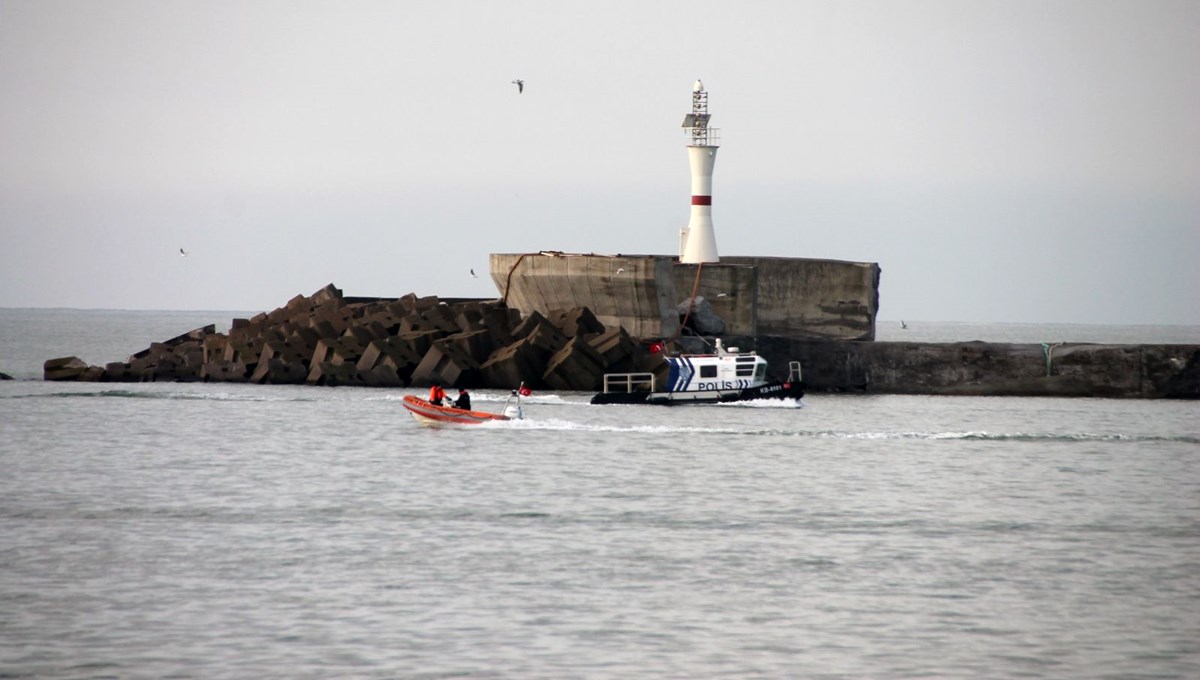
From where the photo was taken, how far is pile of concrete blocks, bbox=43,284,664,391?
4088 centimetres

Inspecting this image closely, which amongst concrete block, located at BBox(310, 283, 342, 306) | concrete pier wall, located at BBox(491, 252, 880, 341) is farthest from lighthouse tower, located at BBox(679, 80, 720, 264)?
concrete block, located at BBox(310, 283, 342, 306)

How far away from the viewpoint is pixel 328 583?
14789 mm

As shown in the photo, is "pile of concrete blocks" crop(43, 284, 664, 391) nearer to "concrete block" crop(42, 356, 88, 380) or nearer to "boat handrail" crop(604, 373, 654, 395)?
"concrete block" crop(42, 356, 88, 380)

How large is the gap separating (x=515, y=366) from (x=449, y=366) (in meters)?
1.84

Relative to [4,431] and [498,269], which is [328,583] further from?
[498,269]

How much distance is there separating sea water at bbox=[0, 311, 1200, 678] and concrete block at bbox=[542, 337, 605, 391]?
6901mm

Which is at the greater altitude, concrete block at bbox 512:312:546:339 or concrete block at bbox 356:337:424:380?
concrete block at bbox 512:312:546:339

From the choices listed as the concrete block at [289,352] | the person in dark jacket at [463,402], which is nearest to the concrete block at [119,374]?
the concrete block at [289,352]

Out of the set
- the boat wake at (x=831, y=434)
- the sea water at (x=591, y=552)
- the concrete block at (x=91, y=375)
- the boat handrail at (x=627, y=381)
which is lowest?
the sea water at (x=591, y=552)

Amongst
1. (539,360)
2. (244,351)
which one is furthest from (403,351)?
(244,351)

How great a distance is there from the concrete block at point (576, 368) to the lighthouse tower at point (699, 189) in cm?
835

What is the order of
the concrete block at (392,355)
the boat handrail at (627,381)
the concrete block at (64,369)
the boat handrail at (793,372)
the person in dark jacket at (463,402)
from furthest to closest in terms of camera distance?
1. the concrete block at (64,369)
2. the concrete block at (392,355)
3. the boat handrail at (793,372)
4. the boat handrail at (627,381)
5. the person in dark jacket at (463,402)

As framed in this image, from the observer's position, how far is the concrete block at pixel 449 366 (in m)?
41.1

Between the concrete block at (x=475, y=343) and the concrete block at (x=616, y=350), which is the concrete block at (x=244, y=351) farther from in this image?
the concrete block at (x=616, y=350)
